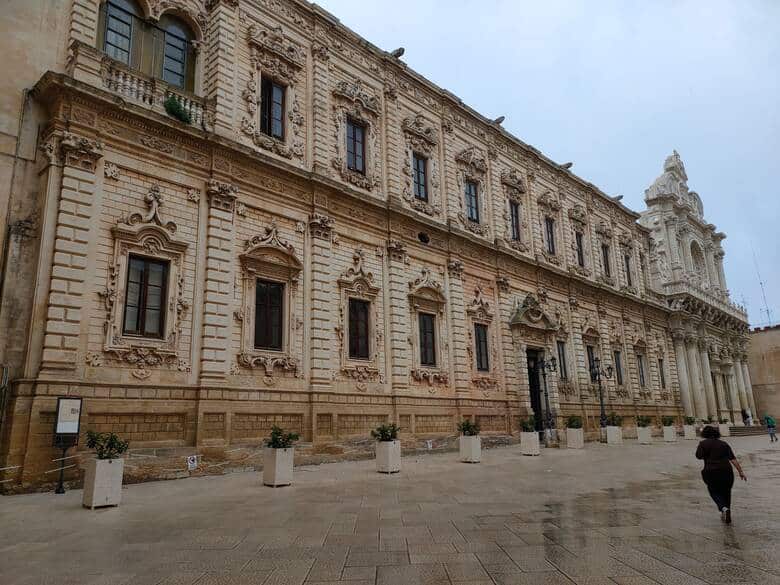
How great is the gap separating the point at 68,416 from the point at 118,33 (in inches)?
374

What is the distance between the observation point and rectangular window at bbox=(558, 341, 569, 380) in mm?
25484

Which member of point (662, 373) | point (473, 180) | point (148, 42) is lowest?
point (662, 373)

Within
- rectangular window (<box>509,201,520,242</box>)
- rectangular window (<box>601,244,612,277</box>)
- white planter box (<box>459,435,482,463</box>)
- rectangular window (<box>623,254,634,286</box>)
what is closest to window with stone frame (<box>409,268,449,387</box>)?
white planter box (<box>459,435,482,463</box>)

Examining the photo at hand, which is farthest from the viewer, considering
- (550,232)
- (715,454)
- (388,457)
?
(550,232)

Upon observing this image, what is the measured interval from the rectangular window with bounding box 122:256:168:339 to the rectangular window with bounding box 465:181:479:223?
13.3 metres

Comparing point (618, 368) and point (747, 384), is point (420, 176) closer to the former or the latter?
point (618, 368)

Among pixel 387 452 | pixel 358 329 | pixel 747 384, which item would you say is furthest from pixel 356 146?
pixel 747 384

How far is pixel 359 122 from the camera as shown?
61.6ft

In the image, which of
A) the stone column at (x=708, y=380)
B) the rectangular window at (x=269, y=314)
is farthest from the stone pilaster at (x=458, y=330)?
the stone column at (x=708, y=380)

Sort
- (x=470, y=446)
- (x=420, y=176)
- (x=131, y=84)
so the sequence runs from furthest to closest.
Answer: (x=420, y=176) → (x=470, y=446) → (x=131, y=84)

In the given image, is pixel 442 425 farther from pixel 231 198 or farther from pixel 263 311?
pixel 231 198

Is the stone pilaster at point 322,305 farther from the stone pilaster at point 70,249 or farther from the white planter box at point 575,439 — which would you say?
the white planter box at point 575,439

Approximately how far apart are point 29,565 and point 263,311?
31.8ft

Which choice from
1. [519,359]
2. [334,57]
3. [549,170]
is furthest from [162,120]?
[549,170]
